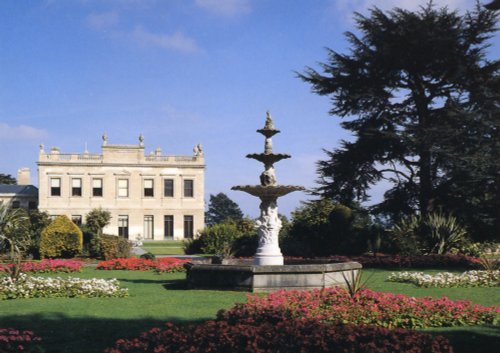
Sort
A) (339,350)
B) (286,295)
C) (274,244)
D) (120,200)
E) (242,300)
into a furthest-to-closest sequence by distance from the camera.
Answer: (120,200), (274,244), (242,300), (286,295), (339,350)

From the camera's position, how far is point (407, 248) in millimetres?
25266

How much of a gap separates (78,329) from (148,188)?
4927 cm

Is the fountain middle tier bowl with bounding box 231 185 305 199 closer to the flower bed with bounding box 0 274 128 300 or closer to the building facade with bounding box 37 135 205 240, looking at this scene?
the flower bed with bounding box 0 274 128 300

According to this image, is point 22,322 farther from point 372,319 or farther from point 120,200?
point 120,200

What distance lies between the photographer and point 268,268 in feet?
44.7

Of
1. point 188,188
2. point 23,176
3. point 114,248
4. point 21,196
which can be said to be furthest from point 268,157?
point 23,176

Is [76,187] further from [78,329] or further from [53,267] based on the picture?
[78,329]

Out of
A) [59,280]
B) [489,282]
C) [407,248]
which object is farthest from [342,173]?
[59,280]

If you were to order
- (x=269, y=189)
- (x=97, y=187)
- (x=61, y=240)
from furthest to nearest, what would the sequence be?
(x=97, y=187)
(x=61, y=240)
(x=269, y=189)

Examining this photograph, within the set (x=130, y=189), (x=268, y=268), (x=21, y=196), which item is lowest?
(x=268, y=268)

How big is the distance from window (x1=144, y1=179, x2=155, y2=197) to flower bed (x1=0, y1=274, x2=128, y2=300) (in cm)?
4377

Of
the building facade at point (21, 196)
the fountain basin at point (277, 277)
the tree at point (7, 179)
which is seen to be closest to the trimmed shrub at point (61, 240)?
the fountain basin at point (277, 277)

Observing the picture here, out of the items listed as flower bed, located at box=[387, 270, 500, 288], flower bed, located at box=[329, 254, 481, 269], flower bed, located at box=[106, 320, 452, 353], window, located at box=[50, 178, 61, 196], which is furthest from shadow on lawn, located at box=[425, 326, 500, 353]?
window, located at box=[50, 178, 61, 196]

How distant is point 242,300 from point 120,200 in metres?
46.6
